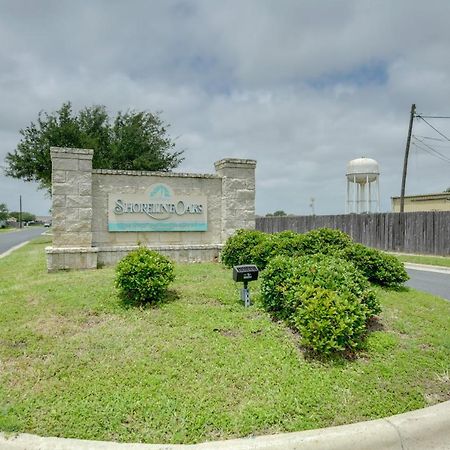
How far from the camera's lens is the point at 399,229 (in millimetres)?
19375

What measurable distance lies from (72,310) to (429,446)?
4384 millimetres

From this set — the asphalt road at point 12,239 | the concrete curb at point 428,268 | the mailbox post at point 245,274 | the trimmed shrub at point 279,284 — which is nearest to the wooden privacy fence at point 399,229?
the concrete curb at point 428,268

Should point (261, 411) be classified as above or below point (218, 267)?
below

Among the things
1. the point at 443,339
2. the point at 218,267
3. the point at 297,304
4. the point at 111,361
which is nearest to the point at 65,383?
the point at 111,361

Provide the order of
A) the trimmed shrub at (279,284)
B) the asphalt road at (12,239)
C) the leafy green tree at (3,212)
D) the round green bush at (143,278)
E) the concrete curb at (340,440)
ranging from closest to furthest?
the concrete curb at (340,440) < the trimmed shrub at (279,284) < the round green bush at (143,278) < the asphalt road at (12,239) < the leafy green tree at (3,212)

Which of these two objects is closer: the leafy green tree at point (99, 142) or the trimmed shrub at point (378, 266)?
the trimmed shrub at point (378, 266)

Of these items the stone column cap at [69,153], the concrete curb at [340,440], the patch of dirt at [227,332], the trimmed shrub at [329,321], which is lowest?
the concrete curb at [340,440]

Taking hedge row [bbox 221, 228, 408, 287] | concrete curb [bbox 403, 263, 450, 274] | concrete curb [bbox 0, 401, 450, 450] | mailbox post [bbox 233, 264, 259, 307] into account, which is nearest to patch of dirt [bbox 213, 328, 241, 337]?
mailbox post [bbox 233, 264, 259, 307]

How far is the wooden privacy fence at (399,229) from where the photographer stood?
1736cm

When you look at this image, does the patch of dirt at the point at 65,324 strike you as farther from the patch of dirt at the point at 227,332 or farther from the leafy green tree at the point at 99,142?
the leafy green tree at the point at 99,142

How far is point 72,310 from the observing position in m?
5.32

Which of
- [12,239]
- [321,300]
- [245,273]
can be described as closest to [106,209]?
[245,273]

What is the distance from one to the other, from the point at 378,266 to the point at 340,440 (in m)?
4.54

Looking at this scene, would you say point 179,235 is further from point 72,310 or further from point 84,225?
point 72,310
